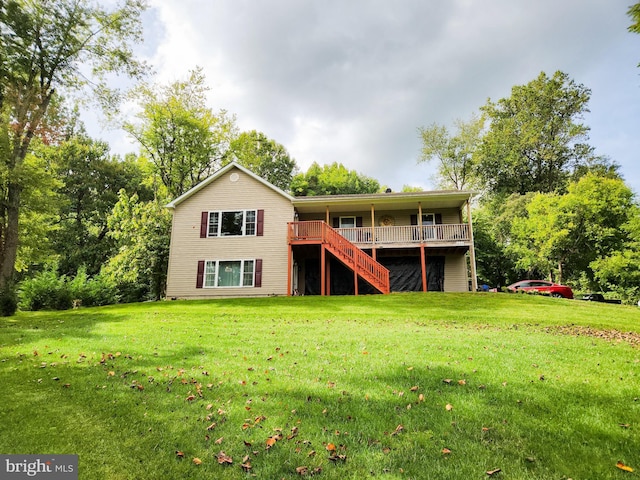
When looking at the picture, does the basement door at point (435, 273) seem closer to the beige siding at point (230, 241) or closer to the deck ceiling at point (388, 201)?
the deck ceiling at point (388, 201)

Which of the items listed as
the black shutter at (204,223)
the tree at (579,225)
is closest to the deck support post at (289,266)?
the black shutter at (204,223)

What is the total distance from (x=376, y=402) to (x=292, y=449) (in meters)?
1.30

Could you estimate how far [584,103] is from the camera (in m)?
34.5

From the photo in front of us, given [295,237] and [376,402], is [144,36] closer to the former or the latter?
[295,237]

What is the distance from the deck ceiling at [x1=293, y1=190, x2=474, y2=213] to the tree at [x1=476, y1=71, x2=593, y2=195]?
19860mm

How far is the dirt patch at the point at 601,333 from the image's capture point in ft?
25.9

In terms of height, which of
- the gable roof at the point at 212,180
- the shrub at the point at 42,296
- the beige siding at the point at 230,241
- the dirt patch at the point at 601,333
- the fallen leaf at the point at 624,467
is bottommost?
the fallen leaf at the point at 624,467

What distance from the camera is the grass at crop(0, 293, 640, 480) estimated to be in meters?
3.00

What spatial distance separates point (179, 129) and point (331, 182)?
68.0ft

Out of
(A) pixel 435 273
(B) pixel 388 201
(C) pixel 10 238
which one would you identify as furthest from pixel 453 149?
(C) pixel 10 238

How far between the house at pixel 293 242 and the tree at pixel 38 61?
6979 mm

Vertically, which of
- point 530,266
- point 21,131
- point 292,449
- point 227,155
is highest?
point 227,155

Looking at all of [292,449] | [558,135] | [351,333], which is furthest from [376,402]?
[558,135]

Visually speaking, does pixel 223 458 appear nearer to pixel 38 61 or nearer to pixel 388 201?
pixel 388 201
